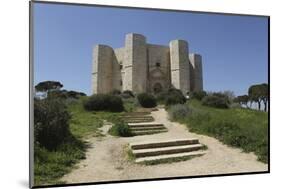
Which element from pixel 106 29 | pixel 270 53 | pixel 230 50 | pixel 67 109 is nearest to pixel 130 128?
pixel 67 109

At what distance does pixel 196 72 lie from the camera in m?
5.54

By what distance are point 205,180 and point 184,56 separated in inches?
62.7

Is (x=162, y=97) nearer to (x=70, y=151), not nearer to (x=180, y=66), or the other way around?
(x=180, y=66)

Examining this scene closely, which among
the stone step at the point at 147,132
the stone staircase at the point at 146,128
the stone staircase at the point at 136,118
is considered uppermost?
the stone staircase at the point at 136,118

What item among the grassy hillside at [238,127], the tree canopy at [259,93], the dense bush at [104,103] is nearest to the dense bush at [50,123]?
the dense bush at [104,103]

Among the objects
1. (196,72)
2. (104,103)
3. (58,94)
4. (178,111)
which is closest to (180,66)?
(196,72)

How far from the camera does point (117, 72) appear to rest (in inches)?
209

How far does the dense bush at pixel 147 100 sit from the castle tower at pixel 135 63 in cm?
7

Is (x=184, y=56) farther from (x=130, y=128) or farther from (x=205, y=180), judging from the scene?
(x=205, y=180)

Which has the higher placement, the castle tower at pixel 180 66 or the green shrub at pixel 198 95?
the castle tower at pixel 180 66

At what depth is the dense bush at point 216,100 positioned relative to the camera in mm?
5630

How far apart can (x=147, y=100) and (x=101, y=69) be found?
711 mm

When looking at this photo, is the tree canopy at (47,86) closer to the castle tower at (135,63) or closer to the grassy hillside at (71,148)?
the grassy hillside at (71,148)

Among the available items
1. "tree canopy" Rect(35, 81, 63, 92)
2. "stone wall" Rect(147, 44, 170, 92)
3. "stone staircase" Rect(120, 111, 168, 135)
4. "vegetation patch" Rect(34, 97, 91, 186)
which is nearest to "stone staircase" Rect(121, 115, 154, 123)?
"stone staircase" Rect(120, 111, 168, 135)
